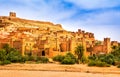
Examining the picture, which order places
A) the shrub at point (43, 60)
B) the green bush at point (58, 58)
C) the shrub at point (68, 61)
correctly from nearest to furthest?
the shrub at point (68, 61) < the shrub at point (43, 60) < the green bush at point (58, 58)

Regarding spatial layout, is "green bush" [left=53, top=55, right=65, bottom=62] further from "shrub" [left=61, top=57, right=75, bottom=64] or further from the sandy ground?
the sandy ground

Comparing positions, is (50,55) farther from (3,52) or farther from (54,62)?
(3,52)

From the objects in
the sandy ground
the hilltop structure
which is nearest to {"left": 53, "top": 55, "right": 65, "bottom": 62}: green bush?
the hilltop structure

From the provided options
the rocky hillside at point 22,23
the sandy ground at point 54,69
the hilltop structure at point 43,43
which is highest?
the rocky hillside at point 22,23

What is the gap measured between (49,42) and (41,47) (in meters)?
2.24

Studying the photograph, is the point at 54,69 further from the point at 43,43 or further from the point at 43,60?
the point at 43,43

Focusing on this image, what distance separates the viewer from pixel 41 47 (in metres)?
46.3

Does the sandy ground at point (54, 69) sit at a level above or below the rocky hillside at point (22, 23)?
below

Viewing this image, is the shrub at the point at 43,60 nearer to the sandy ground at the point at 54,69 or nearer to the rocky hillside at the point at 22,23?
the sandy ground at the point at 54,69

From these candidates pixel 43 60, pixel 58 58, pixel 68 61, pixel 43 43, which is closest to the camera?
pixel 68 61

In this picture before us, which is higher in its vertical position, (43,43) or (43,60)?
(43,43)

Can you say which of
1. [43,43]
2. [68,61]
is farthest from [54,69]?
[43,43]

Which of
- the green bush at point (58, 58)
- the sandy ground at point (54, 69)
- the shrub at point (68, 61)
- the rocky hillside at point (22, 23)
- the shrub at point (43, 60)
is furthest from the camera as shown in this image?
the rocky hillside at point (22, 23)

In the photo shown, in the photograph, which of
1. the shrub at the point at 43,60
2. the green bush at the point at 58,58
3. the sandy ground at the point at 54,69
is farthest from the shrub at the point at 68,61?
the sandy ground at the point at 54,69
